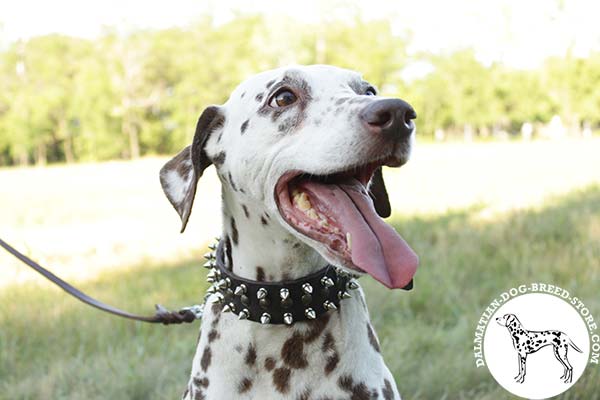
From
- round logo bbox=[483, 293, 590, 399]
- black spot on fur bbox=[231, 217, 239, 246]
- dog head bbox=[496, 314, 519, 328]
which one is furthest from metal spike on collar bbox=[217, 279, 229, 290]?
dog head bbox=[496, 314, 519, 328]

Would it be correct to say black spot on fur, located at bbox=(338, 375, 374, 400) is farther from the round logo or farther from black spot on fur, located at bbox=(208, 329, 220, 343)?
the round logo

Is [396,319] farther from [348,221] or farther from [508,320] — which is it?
[348,221]

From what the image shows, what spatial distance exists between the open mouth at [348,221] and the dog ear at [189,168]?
1.47 feet

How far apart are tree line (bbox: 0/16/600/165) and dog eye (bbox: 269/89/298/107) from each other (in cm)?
4469

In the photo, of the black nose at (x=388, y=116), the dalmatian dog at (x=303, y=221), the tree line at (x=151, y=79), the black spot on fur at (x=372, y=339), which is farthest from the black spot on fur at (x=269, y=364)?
the tree line at (x=151, y=79)

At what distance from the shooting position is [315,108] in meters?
2.24

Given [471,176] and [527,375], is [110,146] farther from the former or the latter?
[527,375]

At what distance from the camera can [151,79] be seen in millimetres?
Answer: 52750

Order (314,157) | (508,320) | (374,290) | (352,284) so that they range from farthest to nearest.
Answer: (374,290) < (508,320) < (352,284) < (314,157)

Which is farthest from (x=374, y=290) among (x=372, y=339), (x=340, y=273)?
(x=340, y=273)

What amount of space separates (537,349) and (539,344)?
3 centimetres

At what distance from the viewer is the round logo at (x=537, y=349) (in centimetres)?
355

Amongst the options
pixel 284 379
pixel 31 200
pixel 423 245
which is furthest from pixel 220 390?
pixel 31 200

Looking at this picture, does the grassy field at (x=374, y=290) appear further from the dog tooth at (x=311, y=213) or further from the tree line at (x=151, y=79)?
the tree line at (x=151, y=79)
